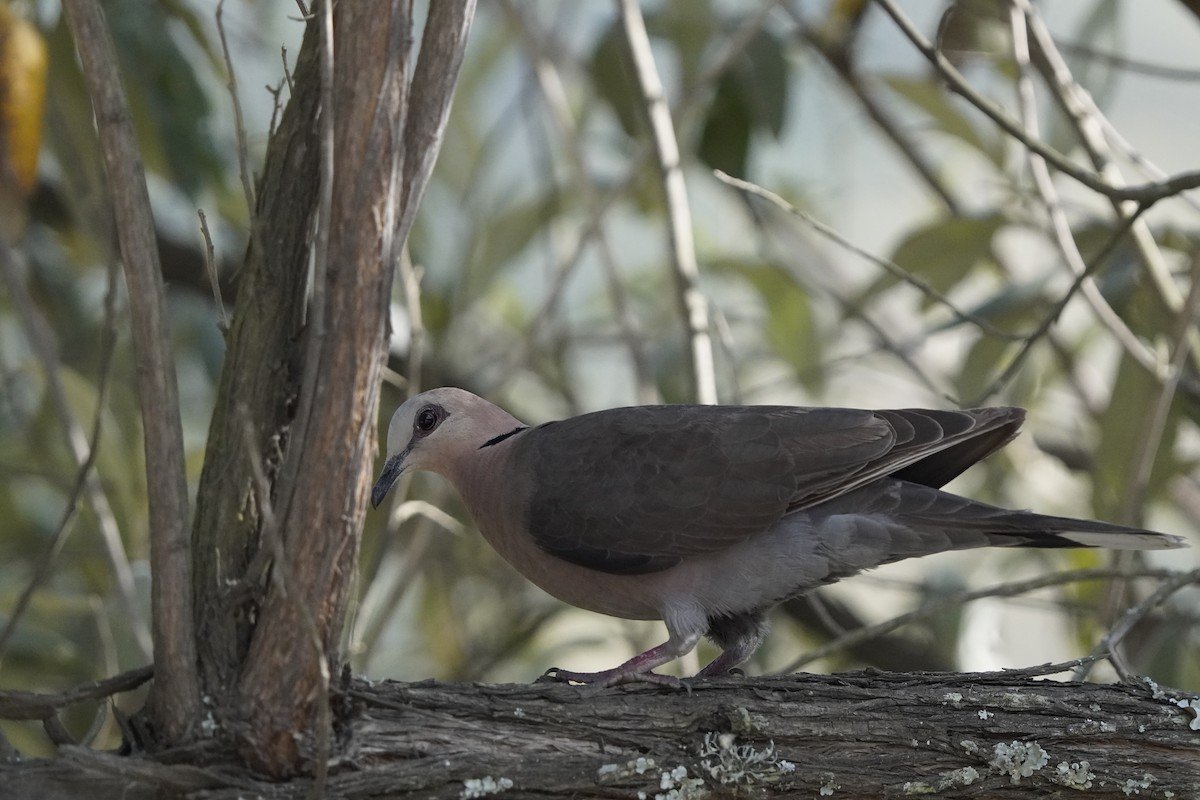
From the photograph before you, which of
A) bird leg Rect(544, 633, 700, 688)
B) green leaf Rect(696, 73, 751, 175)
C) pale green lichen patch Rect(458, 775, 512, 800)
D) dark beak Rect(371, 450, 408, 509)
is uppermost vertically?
green leaf Rect(696, 73, 751, 175)

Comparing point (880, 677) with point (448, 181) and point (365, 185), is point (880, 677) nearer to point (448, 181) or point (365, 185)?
point (365, 185)

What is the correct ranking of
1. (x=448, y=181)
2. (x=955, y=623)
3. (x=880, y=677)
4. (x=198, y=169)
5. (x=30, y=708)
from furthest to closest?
(x=448, y=181) < (x=955, y=623) < (x=198, y=169) < (x=880, y=677) < (x=30, y=708)

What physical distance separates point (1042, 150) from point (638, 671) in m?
1.33

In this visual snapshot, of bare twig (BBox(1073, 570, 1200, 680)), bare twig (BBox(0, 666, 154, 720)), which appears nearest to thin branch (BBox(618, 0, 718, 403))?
bare twig (BBox(1073, 570, 1200, 680))

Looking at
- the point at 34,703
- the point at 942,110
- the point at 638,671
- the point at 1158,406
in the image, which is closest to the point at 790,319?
the point at 942,110

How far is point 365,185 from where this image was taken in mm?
1878

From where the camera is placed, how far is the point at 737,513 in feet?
8.44

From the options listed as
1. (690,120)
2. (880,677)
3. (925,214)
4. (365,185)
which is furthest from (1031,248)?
(365,185)

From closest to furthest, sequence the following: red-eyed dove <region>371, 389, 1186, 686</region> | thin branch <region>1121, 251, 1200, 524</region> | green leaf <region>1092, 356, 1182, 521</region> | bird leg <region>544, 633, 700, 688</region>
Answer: bird leg <region>544, 633, 700, 688</region> → red-eyed dove <region>371, 389, 1186, 686</region> → thin branch <region>1121, 251, 1200, 524</region> → green leaf <region>1092, 356, 1182, 521</region>

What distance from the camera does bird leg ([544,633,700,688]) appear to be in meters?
2.25

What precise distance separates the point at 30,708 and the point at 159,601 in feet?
0.73

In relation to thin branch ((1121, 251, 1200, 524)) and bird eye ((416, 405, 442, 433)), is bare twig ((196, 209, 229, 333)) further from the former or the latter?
thin branch ((1121, 251, 1200, 524))

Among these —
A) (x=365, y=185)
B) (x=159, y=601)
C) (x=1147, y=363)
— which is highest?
(x=1147, y=363)

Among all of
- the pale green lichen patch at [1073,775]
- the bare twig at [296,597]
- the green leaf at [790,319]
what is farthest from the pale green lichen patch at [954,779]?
the green leaf at [790,319]
